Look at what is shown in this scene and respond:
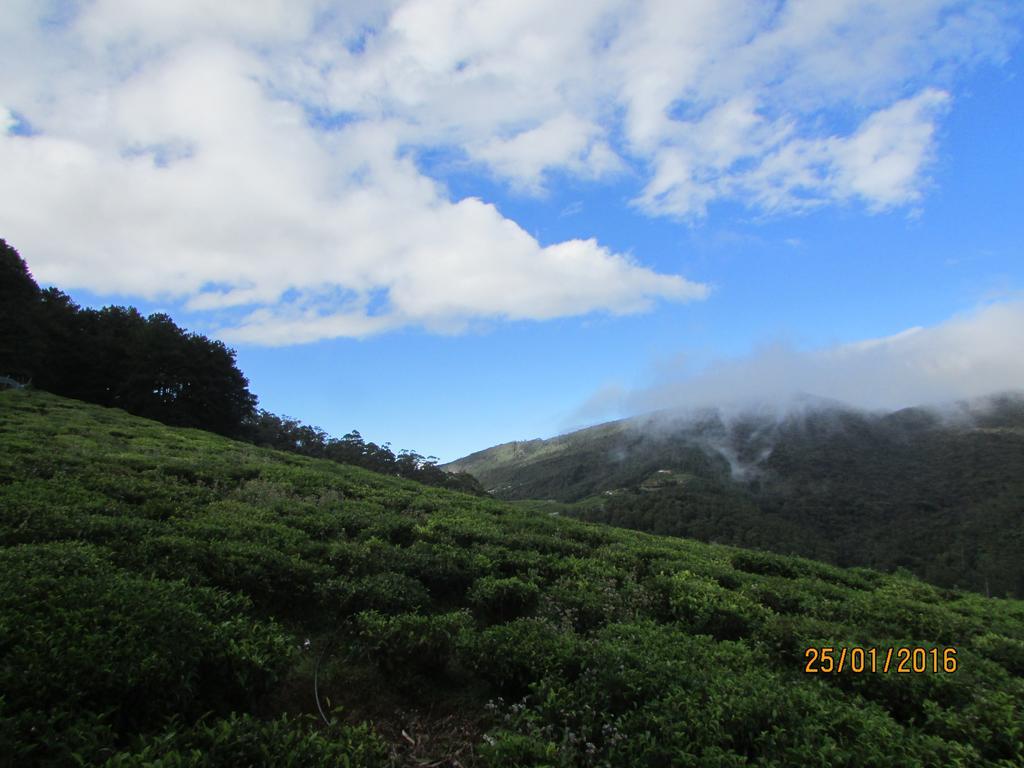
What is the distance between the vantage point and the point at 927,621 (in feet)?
27.3

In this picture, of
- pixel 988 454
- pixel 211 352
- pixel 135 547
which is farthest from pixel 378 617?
pixel 988 454

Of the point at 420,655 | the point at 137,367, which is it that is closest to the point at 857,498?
the point at 137,367

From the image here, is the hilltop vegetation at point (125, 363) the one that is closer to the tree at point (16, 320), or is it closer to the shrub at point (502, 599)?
the tree at point (16, 320)

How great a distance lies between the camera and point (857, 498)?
143 meters

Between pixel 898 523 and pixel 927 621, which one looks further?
pixel 898 523

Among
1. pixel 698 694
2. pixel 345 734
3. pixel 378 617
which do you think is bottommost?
pixel 698 694

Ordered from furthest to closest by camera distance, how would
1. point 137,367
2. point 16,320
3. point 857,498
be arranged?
point 857,498 → point 137,367 → point 16,320

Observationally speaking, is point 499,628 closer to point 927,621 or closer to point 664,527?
point 927,621

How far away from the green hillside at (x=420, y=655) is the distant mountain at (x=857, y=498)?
66.8m

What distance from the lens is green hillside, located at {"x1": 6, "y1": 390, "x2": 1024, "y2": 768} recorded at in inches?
159

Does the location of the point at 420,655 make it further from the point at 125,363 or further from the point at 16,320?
the point at 125,363

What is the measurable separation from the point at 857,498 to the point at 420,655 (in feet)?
539

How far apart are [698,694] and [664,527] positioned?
106 m

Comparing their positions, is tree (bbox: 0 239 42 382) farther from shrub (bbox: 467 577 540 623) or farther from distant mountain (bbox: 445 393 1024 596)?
distant mountain (bbox: 445 393 1024 596)
